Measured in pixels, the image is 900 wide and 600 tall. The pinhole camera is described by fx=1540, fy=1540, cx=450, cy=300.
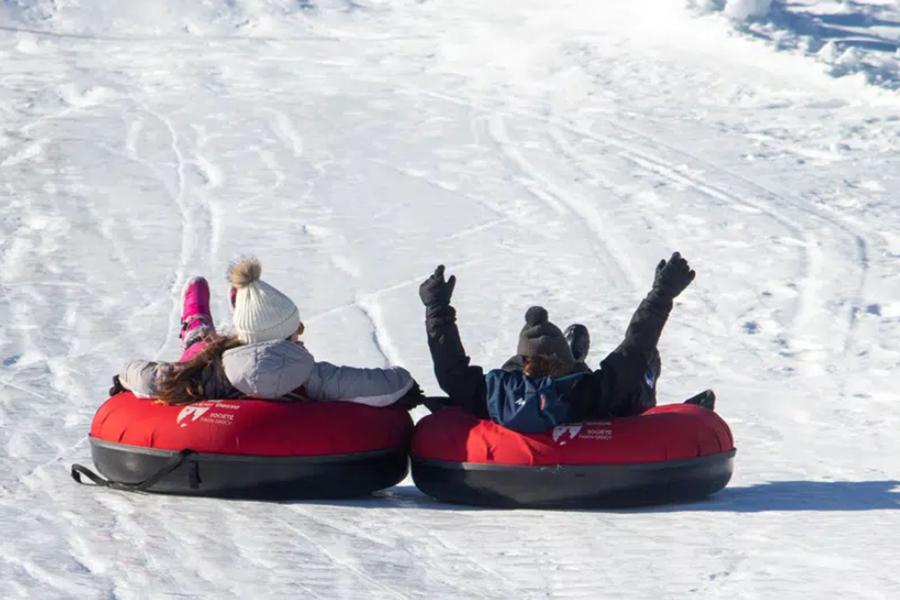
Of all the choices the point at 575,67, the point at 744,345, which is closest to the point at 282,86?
the point at 575,67

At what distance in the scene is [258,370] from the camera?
561cm

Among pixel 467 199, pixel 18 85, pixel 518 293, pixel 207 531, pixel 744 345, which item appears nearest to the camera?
pixel 207 531

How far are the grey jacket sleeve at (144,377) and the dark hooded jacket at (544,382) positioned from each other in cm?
106

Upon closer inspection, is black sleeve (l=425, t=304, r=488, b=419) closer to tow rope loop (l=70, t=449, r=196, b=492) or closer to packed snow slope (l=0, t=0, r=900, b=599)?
packed snow slope (l=0, t=0, r=900, b=599)

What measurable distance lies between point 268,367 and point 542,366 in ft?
3.29

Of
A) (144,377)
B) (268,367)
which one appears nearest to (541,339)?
(268,367)

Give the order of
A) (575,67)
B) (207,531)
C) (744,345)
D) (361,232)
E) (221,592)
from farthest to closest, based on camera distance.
Result: (575,67) < (361,232) < (744,345) < (207,531) < (221,592)

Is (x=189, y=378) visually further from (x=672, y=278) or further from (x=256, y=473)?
(x=672, y=278)

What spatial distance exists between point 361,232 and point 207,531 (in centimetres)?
702

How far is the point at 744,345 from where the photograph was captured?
9695 mm

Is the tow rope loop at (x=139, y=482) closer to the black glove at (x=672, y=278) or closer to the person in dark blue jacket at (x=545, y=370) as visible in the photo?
the person in dark blue jacket at (x=545, y=370)

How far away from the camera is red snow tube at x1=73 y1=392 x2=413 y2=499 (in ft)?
18.4

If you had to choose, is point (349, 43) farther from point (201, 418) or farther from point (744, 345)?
point (201, 418)

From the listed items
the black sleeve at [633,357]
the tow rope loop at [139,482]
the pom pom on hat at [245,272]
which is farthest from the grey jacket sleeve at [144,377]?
the black sleeve at [633,357]
